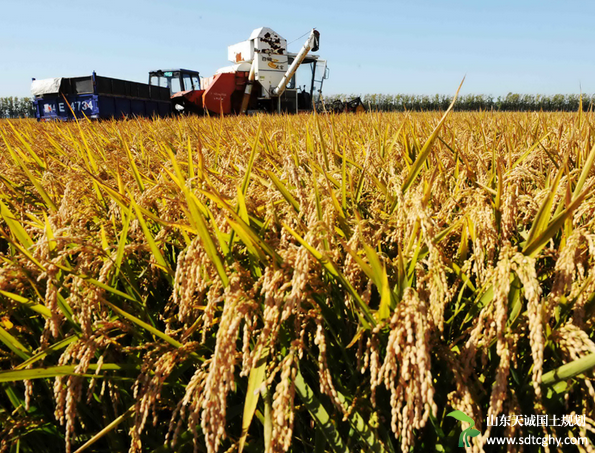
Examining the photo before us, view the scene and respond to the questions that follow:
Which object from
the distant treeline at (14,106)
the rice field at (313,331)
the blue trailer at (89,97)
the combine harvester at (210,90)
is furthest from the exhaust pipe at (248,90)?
the distant treeline at (14,106)

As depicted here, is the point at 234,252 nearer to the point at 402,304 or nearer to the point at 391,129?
the point at 402,304

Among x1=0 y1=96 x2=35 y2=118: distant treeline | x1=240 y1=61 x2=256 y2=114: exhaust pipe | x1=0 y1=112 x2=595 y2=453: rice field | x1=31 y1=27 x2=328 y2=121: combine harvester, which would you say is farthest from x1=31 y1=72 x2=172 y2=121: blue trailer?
x1=0 y1=96 x2=35 y2=118: distant treeline

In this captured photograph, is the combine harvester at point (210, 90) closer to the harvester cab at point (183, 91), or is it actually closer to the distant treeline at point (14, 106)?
the harvester cab at point (183, 91)

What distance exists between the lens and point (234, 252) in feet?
3.26

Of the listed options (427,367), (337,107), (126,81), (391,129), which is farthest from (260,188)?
(337,107)

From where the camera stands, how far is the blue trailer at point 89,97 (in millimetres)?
11930

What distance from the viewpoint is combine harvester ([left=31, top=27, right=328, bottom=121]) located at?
40.2 feet

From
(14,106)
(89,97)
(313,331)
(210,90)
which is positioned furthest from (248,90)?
(14,106)

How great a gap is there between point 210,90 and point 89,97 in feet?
13.7

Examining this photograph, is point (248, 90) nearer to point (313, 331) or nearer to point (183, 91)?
point (183, 91)

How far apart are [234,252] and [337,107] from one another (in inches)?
674

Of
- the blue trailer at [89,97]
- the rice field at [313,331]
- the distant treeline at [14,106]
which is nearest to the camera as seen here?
the rice field at [313,331]

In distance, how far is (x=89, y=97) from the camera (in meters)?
11.9

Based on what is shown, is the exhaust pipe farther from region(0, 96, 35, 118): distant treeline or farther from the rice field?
region(0, 96, 35, 118): distant treeline
